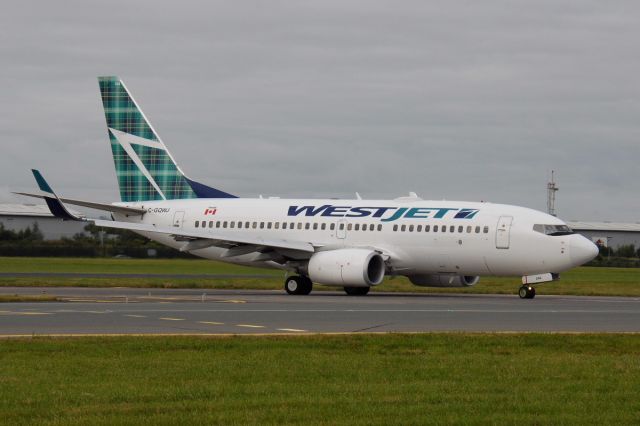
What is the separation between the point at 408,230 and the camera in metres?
43.5

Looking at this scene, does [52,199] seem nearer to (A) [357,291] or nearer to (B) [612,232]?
(A) [357,291]

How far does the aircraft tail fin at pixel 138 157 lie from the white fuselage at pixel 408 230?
3.98ft

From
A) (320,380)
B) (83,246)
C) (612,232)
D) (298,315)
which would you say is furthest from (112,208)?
(612,232)

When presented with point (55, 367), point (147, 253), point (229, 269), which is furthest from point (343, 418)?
point (147, 253)

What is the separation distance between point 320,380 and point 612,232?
433ft

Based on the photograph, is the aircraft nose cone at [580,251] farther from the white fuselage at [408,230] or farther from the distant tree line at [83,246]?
the distant tree line at [83,246]

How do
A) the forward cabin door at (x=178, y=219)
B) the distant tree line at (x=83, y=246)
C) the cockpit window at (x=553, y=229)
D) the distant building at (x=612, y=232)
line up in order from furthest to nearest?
1. the distant building at (x=612, y=232)
2. the distant tree line at (x=83, y=246)
3. the forward cabin door at (x=178, y=219)
4. the cockpit window at (x=553, y=229)

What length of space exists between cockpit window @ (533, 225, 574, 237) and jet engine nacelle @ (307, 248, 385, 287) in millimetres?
5695

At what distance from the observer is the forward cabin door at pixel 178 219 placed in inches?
1919

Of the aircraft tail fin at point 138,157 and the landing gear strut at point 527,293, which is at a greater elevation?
the aircraft tail fin at point 138,157

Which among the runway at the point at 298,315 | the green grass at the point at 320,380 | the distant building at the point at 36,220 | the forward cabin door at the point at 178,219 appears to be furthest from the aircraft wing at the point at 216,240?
the distant building at the point at 36,220

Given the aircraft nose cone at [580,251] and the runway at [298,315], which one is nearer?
the runway at [298,315]

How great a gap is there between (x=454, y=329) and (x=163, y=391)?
11.4 m

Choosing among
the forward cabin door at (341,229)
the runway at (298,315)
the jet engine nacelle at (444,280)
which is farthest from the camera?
the forward cabin door at (341,229)
